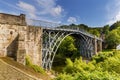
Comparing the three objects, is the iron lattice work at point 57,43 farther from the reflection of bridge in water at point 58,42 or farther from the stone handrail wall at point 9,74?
the stone handrail wall at point 9,74

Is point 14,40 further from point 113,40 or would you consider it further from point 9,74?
point 113,40

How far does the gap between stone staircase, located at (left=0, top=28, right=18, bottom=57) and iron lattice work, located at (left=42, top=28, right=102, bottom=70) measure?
9.01m

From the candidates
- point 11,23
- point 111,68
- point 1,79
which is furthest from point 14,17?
point 111,68

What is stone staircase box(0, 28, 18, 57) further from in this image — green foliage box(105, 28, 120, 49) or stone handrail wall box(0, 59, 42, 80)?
green foliage box(105, 28, 120, 49)

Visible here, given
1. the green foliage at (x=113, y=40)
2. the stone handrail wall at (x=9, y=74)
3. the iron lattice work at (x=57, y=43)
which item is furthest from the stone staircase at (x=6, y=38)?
the green foliage at (x=113, y=40)

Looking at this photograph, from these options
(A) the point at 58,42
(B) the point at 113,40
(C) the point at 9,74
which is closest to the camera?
(C) the point at 9,74

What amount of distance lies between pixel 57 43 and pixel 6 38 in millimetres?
20336

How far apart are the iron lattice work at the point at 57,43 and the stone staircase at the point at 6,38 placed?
9012 millimetres

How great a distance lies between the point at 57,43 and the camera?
152ft

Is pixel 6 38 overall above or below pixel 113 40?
below

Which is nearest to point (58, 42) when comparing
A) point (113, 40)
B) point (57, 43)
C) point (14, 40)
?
point (57, 43)

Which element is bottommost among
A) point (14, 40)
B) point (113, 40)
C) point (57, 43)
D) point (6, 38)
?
point (57, 43)

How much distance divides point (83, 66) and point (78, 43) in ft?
116

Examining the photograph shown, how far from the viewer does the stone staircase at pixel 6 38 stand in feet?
88.1
